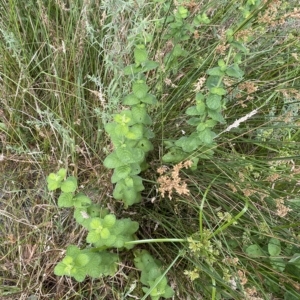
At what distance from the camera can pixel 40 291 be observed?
1232 millimetres

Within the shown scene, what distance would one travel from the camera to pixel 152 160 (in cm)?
137

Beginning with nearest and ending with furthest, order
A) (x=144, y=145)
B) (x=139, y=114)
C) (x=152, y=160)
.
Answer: (x=139, y=114)
(x=144, y=145)
(x=152, y=160)

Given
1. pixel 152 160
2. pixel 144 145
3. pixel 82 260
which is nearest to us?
pixel 82 260

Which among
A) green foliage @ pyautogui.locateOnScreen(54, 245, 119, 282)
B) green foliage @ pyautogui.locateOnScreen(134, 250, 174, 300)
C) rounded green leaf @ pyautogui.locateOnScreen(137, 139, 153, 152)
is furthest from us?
rounded green leaf @ pyautogui.locateOnScreen(137, 139, 153, 152)

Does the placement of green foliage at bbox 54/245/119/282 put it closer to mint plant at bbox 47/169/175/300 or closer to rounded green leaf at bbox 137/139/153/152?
mint plant at bbox 47/169/175/300

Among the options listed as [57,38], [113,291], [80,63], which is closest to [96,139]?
[80,63]

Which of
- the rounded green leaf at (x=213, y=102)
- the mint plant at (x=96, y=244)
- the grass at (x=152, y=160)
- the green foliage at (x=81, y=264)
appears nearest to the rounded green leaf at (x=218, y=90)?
the rounded green leaf at (x=213, y=102)

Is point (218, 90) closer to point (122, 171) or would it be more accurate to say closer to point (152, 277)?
point (122, 171)

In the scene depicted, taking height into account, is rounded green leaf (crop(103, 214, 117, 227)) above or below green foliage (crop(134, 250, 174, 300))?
above

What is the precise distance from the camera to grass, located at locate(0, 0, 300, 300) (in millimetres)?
1153

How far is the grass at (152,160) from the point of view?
1153 mm

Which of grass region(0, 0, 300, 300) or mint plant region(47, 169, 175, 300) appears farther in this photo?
grass region(0, 0, 300, 300)

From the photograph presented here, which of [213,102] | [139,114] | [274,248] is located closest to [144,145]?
[139,114]

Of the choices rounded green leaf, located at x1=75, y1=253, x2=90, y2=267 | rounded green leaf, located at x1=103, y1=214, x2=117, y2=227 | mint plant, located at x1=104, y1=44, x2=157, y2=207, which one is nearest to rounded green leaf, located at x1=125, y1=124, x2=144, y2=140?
mint plant, located at x1=104, y1=44, x2=157, y2=207
